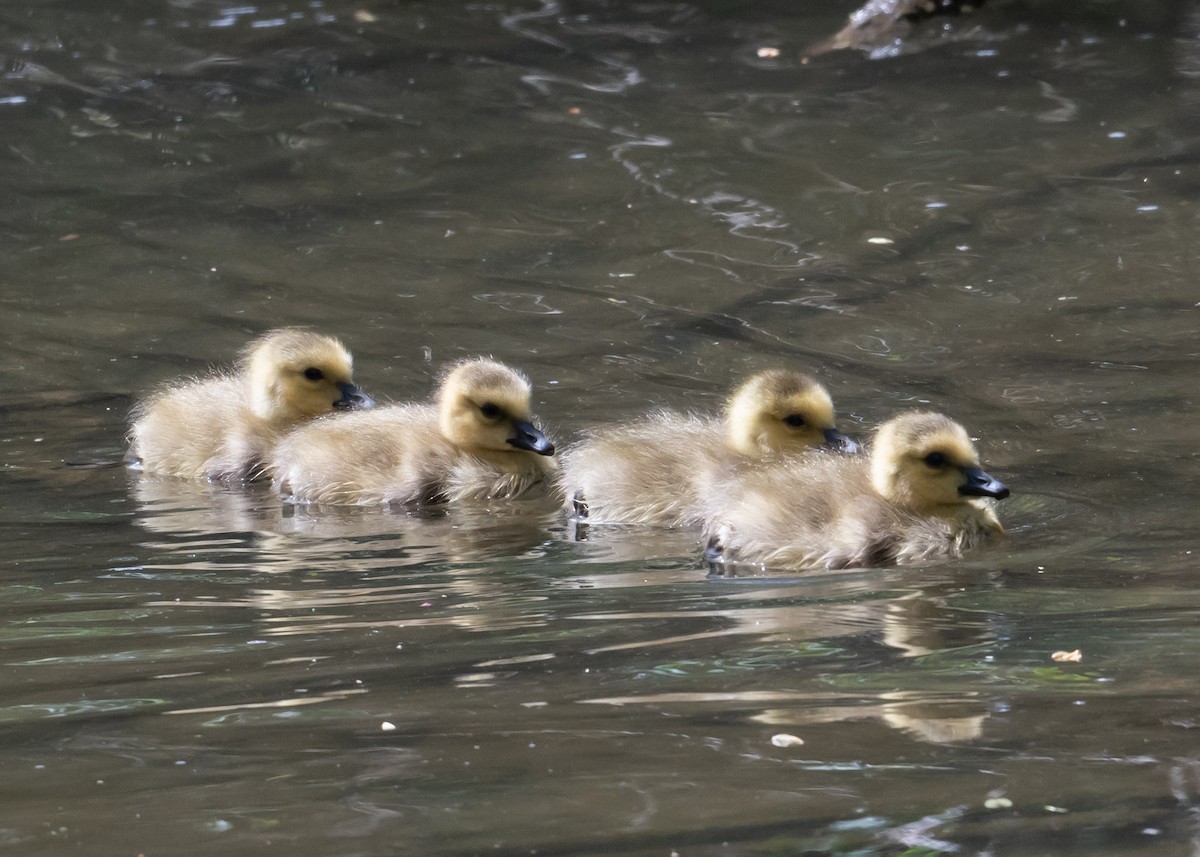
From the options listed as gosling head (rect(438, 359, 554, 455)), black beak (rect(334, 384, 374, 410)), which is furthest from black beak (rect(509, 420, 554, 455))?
black beak (rect(334, 384, 374, 410))

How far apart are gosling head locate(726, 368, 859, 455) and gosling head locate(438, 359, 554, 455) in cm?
68

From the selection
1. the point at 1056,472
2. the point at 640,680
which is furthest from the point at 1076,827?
the point at 1056,472

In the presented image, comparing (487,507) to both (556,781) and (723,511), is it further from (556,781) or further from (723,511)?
(556,781)

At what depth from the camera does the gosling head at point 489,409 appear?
247 inches

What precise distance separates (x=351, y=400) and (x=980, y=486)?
2.59 m

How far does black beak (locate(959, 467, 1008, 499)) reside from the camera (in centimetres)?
515

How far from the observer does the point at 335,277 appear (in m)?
8.88

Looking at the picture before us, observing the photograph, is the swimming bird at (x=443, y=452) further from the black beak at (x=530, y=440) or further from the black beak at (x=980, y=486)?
the black beak at (x=980, y=486)

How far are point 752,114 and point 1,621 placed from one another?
Answer: 7485 mm

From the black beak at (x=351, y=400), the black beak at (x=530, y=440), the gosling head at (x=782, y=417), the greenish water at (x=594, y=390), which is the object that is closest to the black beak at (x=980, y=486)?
the greenish water at (x=594, y=390)

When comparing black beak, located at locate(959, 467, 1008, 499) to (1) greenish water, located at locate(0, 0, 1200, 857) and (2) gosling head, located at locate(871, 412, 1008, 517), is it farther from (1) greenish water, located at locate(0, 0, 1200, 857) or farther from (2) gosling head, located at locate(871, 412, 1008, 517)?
(1) greenish water, located at locate(0, 0, 1200, 857)

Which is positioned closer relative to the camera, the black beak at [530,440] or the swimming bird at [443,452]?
the black beak at [530,440]

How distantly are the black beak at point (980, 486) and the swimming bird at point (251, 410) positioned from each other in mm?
2478

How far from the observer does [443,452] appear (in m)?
6.36
